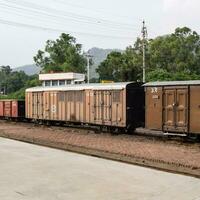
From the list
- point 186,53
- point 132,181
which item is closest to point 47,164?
point 132,181

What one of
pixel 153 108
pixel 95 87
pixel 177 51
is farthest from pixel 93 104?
pixel 177 51

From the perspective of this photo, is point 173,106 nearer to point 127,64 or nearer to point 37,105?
point 37,105

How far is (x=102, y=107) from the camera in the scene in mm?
24016

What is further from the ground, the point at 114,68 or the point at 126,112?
the point at 114,68

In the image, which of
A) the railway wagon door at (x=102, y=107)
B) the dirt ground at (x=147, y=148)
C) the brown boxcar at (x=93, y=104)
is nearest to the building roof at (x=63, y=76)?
the brown boxcar at (x=93, y=104)

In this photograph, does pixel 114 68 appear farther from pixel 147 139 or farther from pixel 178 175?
pixel 178 175

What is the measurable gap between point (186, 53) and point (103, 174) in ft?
189

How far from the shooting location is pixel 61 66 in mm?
84375

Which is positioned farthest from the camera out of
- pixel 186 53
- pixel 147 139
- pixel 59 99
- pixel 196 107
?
pixel 186 53

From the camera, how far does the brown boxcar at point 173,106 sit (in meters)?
18.3

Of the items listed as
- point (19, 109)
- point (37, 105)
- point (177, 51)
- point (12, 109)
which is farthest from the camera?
point (177, 51)

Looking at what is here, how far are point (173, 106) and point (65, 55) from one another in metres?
65.4

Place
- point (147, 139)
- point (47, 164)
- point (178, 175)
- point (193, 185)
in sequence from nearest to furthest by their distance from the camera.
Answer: point (193, 185) → point (178, 175) → point (47, 164) → point (147, 139)

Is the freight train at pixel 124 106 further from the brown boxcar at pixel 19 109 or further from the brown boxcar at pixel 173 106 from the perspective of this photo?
the brown boxcar at pixel 19 109
